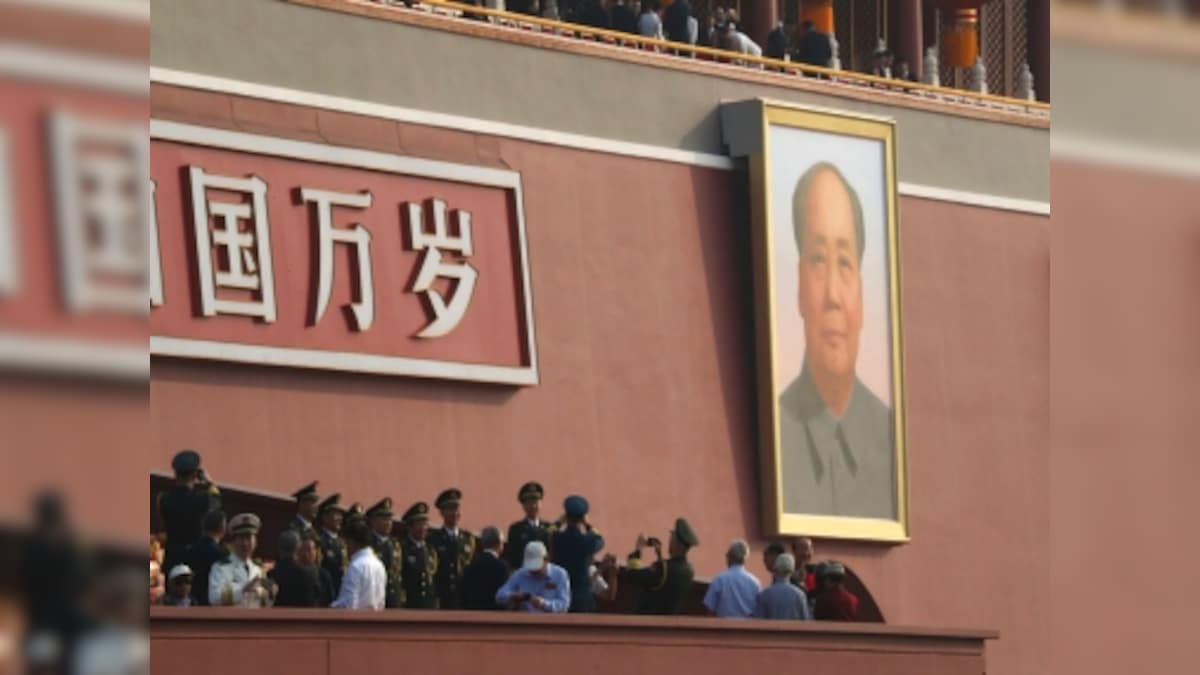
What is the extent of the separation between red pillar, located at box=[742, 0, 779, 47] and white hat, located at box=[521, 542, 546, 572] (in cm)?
1076

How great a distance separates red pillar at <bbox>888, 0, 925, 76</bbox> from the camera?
2291 centimetres

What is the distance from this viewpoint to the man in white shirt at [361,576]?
34.9 ft

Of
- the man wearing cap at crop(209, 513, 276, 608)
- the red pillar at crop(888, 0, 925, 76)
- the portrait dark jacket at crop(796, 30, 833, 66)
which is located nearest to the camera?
the man wearing cap at crop(209, 513, 276, 608)

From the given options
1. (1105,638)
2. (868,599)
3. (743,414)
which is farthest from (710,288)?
(1105,638)

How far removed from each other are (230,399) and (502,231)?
290 cm

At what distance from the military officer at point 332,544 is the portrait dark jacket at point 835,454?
26.4 ft

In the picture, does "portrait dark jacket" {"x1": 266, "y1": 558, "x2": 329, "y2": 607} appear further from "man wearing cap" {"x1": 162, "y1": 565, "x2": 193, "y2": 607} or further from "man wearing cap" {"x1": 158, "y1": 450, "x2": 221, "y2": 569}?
"man wearing cap" {"x1": 162, "y1": 565, "x2": 193, "y2": 607}

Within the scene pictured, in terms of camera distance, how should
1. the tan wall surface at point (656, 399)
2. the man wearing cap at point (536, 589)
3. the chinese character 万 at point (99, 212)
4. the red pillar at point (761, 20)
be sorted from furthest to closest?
the red pillar at point (761, 20)
the tan wall surface at point (656, 399)
the man wearing cap at point (536, 589)
the chinese character 万 at point (99, 212)

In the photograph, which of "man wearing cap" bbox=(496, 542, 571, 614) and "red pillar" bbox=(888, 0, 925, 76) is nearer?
"man wearing cap" bbox=(496, 542, 571, 614)

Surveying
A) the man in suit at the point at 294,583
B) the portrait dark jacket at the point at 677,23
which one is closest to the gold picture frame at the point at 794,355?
the portrait dark jacket at the point at 677,23

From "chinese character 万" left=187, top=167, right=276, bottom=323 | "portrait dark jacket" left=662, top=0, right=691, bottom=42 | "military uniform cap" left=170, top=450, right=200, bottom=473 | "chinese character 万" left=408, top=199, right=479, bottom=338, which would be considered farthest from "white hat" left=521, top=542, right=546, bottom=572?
"portrait dark jacket" left=662, top=0, right=691, bottom=42

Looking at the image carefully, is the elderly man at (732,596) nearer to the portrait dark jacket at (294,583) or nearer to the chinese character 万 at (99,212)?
the portrait dark jacket at (294,583)

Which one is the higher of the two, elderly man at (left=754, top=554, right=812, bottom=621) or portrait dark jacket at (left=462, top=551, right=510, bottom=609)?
portrait dark jacket at (left=462, top=551, right=510, bottom=609)

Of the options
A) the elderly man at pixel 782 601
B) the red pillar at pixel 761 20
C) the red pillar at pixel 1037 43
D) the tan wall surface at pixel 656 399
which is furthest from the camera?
the red pillar at pixel 1037 43
